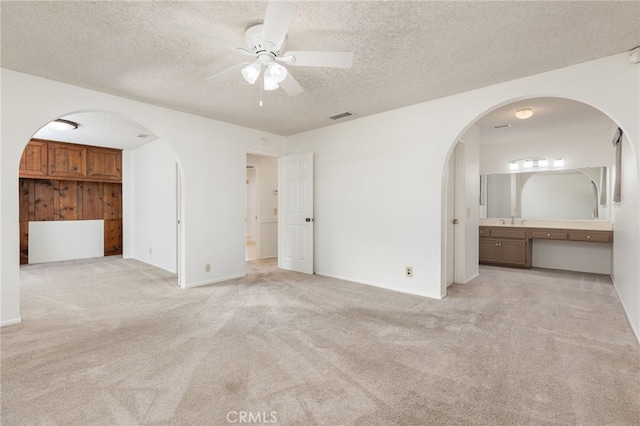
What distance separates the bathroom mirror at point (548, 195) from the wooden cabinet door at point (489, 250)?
64 cm

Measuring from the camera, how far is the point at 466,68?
9.61 feet

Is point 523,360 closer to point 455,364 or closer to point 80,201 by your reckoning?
point 455,364

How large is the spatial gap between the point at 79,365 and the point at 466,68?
4.17m

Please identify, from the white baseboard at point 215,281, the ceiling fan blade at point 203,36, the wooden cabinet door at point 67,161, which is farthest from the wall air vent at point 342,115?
the wooden cabinet door at point 67,161

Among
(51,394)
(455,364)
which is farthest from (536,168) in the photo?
(51,394)

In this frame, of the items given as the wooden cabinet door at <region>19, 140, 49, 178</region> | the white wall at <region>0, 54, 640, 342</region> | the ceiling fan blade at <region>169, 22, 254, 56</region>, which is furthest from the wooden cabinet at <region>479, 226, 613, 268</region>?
the wooden cabinet door at <region>19, 140, 49, 178</region>

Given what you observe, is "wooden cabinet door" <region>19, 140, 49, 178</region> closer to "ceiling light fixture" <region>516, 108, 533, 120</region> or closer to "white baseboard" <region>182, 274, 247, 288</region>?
"white baseboard" <region>182, 274, 247, 288</region>

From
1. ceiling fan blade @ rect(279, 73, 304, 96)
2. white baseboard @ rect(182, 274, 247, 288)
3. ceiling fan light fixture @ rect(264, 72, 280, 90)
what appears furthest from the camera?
white baseboard @ rect(182, 274, 247, 288)

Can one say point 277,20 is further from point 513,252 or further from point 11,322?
point 513,252

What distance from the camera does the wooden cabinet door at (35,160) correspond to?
573cm

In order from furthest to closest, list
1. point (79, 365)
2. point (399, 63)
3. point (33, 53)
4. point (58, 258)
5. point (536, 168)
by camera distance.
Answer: point (58, 258), point (536, 168), point (399, 63), point (33, 53), point (79, 365)

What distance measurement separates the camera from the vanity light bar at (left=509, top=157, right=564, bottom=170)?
5578 mm

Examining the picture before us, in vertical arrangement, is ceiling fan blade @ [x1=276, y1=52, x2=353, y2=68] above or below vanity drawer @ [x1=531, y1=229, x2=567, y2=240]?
above

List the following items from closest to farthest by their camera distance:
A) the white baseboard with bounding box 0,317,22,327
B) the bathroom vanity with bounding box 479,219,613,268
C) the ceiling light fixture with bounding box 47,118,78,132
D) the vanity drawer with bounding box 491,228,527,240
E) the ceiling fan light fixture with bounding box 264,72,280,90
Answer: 1. the ceiling fan light fixture with bounding box 264,72,280,90
2. the white baseboard with bounding box 0,317,22,327
3. the ceiling light fixture with bounding box 47,118,78,132
4. the bathroom vanity with bounding box 479,219,613,268
5. the vanity drawer with bounding box 491,228,527,240
